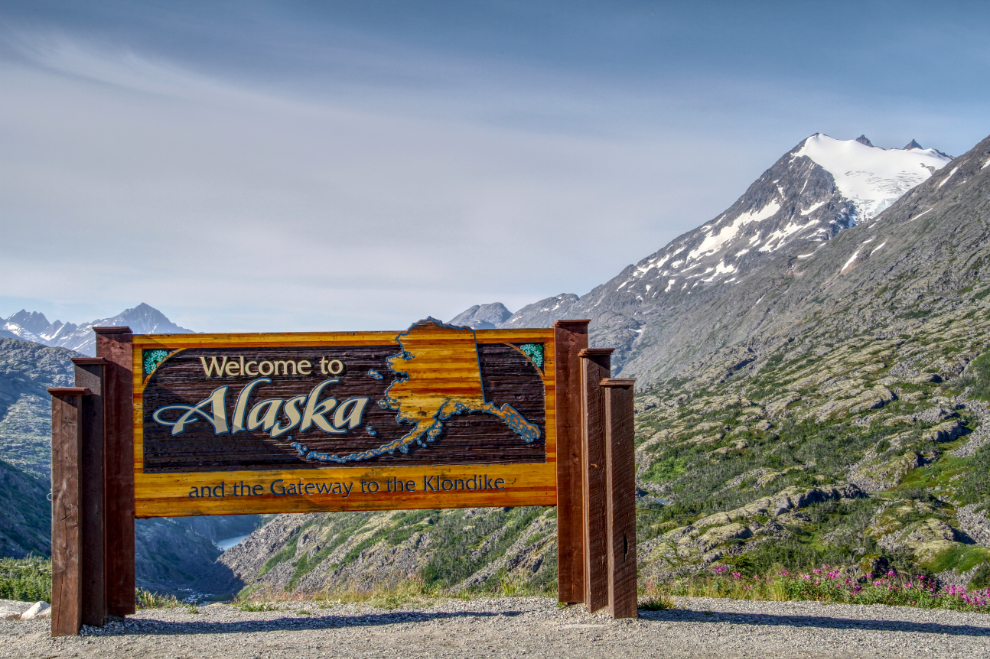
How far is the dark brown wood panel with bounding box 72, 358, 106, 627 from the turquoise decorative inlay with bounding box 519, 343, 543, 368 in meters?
6.01

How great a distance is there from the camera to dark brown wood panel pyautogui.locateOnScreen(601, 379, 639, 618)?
9797mm

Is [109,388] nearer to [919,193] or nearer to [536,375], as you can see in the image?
[536,375]

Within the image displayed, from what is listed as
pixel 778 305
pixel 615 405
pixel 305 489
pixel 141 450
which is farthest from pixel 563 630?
pixel 778 305

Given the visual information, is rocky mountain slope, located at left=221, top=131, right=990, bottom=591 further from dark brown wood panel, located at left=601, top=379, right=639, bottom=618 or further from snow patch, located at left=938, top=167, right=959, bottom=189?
snow patch, located at left=938, top=167, right=959, bottom=189

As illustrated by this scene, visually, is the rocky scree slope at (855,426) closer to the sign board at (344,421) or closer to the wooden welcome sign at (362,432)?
the wooden welcome sign at (362,432)

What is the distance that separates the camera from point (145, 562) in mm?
102438

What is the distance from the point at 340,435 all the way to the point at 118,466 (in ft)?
10.3

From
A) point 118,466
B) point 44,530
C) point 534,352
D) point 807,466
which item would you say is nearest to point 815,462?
point 807,466

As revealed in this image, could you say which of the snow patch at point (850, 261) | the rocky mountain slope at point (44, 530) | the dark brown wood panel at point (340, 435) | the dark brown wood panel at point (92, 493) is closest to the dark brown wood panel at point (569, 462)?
the dark brown wood panel at point (340, 435)

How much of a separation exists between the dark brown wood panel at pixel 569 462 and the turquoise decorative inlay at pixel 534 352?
23 centimetres

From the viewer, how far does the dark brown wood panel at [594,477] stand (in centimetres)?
1007

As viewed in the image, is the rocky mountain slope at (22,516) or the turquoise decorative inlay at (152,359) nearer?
the turquoise decorative inlay at (152,359)

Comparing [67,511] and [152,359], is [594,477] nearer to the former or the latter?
[152,359]

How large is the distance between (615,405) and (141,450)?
22.5ft
